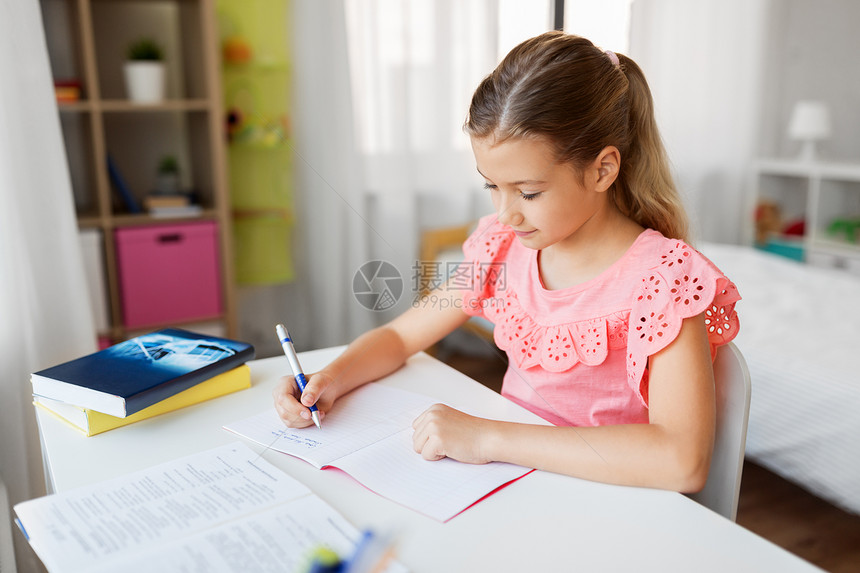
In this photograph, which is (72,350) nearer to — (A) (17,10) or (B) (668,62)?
(A) (17,10)

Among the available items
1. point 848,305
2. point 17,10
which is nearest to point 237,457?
point 17,10

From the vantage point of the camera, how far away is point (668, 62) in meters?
3.06

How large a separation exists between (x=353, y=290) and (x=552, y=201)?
0.27m

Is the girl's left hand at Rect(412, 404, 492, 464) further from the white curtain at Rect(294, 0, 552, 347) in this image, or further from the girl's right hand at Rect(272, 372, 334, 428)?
the white curtain at Rect(294, 0, 552, 347)

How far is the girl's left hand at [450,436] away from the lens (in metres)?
0.73

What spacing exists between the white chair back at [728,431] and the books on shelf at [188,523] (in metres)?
0.44

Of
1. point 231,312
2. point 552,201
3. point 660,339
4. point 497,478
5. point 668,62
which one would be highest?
point 668,62

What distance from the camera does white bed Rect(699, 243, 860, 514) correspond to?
143cm

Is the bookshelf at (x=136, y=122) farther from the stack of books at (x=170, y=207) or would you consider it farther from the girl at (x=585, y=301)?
the girl at (x=585, y=301)

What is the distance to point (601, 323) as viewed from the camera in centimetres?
89

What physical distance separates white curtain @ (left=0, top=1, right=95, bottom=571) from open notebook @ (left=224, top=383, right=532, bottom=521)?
2.22 ft

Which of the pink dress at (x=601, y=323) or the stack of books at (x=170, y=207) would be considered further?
the stack of books at (x=170, y=207)

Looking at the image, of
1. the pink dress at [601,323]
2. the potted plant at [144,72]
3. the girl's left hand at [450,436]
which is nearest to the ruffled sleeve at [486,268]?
the pink dress at [601,323]

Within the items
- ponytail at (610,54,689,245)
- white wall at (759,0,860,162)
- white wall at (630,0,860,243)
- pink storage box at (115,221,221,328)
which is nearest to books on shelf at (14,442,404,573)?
ponytail at (610,54,689,245)
